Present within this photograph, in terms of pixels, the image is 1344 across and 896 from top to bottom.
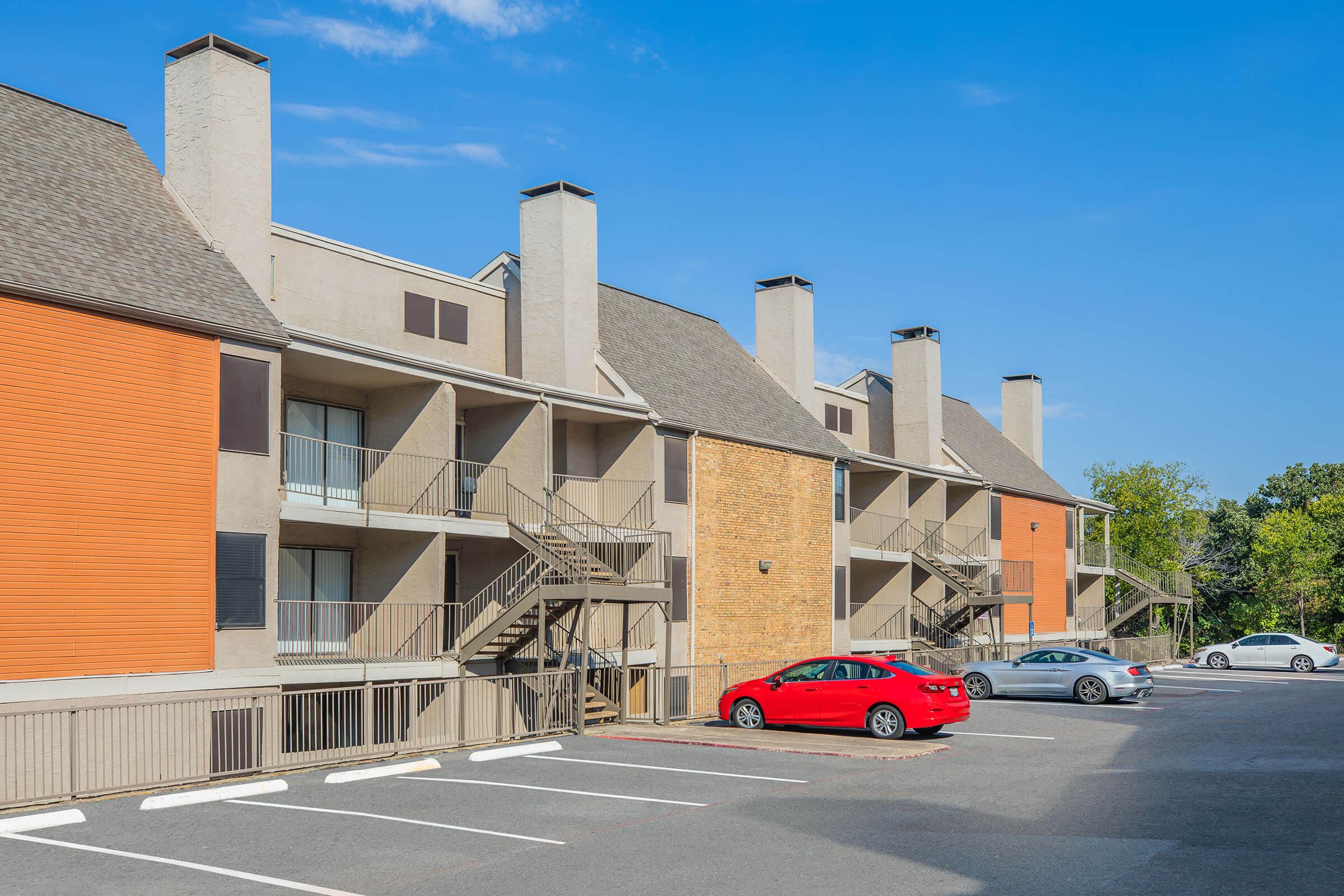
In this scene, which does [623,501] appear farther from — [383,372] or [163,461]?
[163,461]

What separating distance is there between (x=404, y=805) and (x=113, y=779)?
4.90m

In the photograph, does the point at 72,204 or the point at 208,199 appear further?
the point at 208,199

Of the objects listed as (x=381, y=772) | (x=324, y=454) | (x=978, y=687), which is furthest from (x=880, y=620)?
(x=381, y=772)

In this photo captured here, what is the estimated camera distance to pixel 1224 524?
71.4 metres

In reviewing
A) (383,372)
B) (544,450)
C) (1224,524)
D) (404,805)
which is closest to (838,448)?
(544,450)

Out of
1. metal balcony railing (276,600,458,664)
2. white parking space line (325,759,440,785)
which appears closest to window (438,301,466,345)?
metal balcony railing (276,600,458,664)

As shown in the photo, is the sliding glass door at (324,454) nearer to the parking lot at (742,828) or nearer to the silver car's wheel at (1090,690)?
the parking lot at (742,828)

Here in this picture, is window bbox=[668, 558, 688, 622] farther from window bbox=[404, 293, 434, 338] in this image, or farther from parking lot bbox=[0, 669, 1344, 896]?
parking lot bbox=[0, 669, 1344, 896]

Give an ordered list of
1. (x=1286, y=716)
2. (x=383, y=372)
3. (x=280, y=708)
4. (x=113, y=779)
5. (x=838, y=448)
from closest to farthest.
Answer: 1. (x=113, y=779)
2. (x=280, y=708)
3. (x=383, y=372)
4. (x=1286, y=716)
5. (x=838, y=448)

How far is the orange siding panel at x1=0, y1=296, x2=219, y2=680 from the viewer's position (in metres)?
16.9

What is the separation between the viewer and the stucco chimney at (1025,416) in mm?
53094

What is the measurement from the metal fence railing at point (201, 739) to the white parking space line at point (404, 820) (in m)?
2.15

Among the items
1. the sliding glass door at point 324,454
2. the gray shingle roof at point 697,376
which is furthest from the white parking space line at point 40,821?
the gray shingle roof at point 697,376

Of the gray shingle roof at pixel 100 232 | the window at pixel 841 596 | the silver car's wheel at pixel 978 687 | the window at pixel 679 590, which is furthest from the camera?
the window at pixel 841 596
